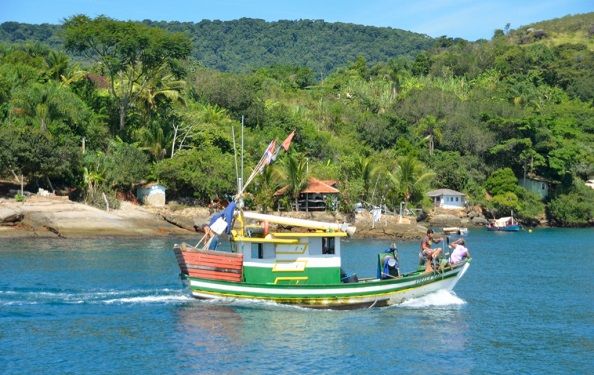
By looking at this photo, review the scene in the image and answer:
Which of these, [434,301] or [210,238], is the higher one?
[210,238]

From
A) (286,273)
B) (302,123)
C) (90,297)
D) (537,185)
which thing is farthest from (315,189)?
(286,273)

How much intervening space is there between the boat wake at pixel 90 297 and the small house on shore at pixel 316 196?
36167 mm

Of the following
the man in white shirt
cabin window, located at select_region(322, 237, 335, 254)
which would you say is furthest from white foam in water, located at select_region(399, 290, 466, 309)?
cabin window, located at select_region(322, 237, 335, 254)

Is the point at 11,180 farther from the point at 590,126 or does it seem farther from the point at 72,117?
the point at 590,126

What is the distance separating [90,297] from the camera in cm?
3359

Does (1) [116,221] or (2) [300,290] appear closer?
(2) [300,290]

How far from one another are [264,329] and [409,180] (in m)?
51.8

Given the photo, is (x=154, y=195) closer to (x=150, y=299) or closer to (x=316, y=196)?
(x=316, y=196)

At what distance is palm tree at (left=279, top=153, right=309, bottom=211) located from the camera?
69.3 metres

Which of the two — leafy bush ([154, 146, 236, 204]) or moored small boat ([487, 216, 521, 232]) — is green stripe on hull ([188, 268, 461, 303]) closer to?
leafy bush ([154, 146, 236, 204])

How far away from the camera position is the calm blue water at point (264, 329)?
24328mm

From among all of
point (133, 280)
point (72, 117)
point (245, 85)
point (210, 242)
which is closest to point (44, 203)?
point (72, 117)

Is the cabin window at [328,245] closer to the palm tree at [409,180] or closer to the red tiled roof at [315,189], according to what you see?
the red tiled roof at [315,189]

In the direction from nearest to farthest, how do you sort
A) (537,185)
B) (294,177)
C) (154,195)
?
(154,195), (294,177), (537,185)
